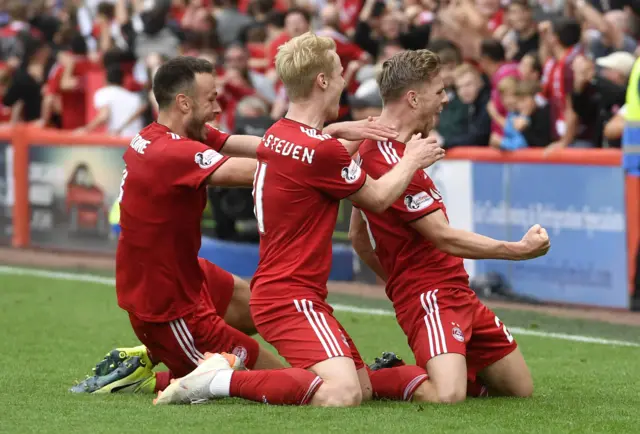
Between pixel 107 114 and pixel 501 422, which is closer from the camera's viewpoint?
pixel 501 422

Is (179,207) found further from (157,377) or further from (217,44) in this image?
(217,44)

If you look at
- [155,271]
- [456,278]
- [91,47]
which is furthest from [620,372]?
[91,47]

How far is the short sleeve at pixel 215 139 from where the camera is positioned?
7011 millimetres

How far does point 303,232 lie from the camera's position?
618cm

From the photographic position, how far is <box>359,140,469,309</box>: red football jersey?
256 inches

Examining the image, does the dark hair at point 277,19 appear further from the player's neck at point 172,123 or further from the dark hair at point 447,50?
the player's neck at point 172,123

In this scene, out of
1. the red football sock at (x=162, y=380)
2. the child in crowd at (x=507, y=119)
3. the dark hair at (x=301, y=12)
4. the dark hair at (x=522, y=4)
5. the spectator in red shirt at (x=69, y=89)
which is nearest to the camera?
the red football sock at (x=162, y=380)

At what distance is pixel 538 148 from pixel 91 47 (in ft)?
29.4

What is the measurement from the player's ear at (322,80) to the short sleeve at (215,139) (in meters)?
1.06

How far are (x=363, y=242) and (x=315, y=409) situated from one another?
1.20m

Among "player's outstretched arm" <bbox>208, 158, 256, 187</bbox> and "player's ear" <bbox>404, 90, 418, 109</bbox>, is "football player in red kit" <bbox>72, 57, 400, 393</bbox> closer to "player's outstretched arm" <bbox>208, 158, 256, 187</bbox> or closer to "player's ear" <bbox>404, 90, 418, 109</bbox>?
"player's outstretched arm" <bbox>208, 158, 256, 187</bbox>

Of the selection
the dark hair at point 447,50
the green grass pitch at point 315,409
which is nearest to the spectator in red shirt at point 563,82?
the dark hair at point 447,50

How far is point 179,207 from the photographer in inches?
258

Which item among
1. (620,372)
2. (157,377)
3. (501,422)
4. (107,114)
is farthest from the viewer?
(107,114)
